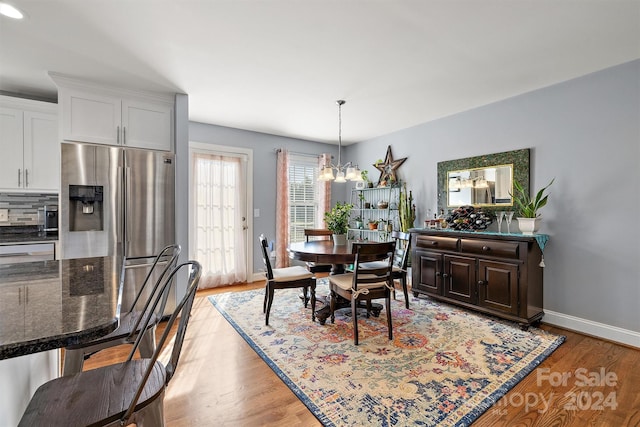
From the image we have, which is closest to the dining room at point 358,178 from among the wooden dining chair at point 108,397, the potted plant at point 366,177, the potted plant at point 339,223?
the wooden dining chair at point 108,397

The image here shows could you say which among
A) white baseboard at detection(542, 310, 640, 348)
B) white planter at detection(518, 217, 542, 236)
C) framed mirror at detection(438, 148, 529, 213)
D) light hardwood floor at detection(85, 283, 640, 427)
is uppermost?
framed mirror at detection(438, 148, 529, 213)

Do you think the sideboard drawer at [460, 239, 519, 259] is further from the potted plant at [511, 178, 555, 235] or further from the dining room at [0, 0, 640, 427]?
the potted plant at [511, 178, 555, 235]

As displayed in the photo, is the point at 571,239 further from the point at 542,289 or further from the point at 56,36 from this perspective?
the point at 56,36

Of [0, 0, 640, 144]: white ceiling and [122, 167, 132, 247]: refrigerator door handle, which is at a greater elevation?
[0, 0, 640, 144]: white ceiling

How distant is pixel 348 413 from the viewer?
1.66 m

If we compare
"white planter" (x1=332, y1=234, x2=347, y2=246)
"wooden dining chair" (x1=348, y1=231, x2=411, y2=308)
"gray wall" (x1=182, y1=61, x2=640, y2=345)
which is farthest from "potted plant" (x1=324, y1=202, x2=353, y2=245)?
"gray wall" (x1=182, y1=61, x2=640, y2=345)

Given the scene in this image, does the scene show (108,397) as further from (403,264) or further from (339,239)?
(403,264)

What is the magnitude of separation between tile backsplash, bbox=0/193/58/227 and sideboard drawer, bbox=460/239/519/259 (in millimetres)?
4657

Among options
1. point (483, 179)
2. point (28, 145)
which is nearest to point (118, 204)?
point (28, 145)

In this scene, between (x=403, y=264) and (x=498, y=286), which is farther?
(x=403, y=264)

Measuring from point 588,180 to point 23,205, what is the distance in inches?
228

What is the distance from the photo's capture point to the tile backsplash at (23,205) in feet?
9.95

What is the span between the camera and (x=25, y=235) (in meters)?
3.03

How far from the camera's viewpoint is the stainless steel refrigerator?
269 centimetres
